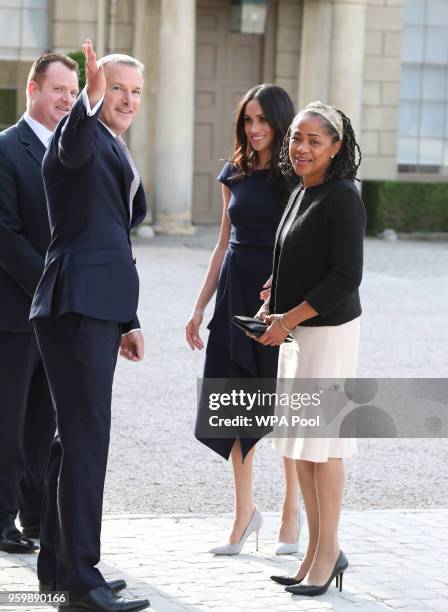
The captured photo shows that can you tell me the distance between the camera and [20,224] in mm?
5250

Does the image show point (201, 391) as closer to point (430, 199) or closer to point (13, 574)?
point (13, 574)

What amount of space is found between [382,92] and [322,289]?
59.2ft

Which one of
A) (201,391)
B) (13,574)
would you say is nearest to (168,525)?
(201,391)

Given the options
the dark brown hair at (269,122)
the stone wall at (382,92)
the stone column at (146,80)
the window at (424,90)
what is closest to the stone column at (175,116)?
the stone column at (146,80)

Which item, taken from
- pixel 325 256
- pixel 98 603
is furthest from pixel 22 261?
pixel 98 603

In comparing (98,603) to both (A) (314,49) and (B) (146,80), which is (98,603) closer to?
(B) (146,80)

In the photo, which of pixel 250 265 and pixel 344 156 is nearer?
pixel 344 156

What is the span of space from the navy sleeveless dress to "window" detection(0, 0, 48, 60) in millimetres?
15590

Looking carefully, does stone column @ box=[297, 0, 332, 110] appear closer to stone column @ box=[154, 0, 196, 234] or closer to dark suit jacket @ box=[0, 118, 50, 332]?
stone column @ box=[154, 0, 196, 234]

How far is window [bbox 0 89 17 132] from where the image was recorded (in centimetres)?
2039

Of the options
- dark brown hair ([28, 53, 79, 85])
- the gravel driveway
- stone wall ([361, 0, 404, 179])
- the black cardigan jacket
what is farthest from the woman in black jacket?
stone wall ([361, 0, 404, 179])

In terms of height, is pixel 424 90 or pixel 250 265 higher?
pixel 424 90

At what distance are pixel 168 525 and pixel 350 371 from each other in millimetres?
1332

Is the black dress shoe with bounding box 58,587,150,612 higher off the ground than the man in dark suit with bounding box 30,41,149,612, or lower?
lower
